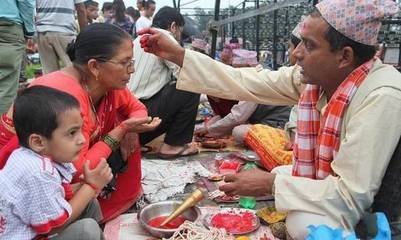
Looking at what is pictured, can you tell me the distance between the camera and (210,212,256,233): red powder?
2.72 metres

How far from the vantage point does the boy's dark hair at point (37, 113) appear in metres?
1.85

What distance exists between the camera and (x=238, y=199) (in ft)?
10.5

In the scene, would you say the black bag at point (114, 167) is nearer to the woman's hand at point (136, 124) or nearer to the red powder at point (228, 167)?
the woman's hand at point (136, 124)

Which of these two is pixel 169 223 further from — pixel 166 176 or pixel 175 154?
pixel 175 154

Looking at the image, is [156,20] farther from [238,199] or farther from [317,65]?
[317,65]

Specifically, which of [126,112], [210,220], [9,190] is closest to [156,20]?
[126,112]

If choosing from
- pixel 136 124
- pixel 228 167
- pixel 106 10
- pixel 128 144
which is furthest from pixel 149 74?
pixel 106 10

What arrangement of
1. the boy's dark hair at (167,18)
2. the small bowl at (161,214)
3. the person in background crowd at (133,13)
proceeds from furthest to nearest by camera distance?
the person in background crowd at (133,13) < the boy's dark hair at (167,18) < the small bowl at (161,214)

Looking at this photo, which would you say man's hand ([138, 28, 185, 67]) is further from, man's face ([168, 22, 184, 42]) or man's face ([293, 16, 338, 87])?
man's face ([168, 22, 184, 42])

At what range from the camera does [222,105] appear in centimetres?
520

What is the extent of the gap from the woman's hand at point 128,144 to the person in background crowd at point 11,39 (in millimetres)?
1794

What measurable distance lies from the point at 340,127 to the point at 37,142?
1.38 m

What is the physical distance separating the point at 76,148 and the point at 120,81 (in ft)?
2.84

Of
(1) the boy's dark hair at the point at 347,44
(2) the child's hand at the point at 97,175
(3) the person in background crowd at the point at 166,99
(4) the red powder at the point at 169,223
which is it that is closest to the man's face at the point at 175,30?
(3) the person in background crowd at the point at 166,99
